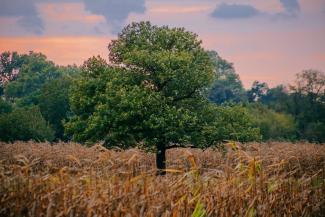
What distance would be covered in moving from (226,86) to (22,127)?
69849 mm

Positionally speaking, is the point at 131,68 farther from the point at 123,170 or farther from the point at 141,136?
the point at 123,170

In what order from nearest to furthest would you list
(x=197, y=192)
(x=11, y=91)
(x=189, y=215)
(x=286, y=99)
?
1. (x=189, y=215)
2. (x=197, y=192)
3. (x=286, y=99)
4. (x=11, y=91)

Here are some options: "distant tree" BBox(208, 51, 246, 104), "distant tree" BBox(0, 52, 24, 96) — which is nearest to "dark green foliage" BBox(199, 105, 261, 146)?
"distant tree" BBox(208, 51, 246, 104)

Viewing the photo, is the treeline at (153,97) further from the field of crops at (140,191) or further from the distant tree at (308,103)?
the distant tree at (308,103)

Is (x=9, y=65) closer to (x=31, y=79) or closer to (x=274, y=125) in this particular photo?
(x=31, y=79)

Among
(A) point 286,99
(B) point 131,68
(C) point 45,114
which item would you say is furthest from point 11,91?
(B) point 131,68

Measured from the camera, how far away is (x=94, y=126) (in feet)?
105

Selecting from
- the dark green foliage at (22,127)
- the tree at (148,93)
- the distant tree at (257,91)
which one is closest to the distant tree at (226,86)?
the distant tree at (257,91)

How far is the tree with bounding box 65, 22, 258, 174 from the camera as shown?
31.9 m

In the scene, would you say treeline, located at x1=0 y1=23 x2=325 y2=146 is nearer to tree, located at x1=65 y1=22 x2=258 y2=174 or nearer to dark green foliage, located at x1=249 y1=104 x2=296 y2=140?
tree, located at x1=65 y1=22 x2=258 y2=174

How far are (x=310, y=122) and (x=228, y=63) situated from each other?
169ft

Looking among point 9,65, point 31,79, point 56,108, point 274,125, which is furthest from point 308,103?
point 9,65

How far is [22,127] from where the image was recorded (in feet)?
219

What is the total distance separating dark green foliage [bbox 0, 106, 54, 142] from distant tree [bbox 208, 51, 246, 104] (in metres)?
52.7
